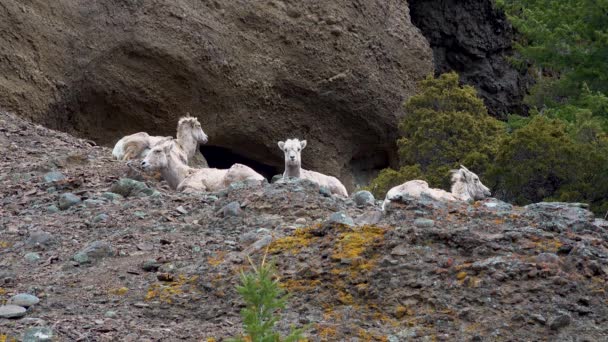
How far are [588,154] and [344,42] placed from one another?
20.7ft

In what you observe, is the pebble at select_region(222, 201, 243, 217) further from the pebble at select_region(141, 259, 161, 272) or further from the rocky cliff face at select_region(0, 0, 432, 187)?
the rocky cliff face at select_region(0, 0, 432, 187)

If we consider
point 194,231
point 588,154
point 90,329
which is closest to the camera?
point 90,329

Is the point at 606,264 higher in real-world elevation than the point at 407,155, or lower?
lower

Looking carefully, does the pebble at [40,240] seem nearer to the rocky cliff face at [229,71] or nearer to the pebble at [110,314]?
the pebble at [110,314]

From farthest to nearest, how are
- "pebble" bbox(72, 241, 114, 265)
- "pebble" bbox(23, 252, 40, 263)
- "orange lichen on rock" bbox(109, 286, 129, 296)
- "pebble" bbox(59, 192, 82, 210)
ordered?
"pebble" bbox(59, 192, 82, 210), "pebble" bbox(23, 252, 40, 263), "pebble" bbox(72, 241, 114, 265), "orange lichen on rock" bbox(109, 286, 129, 296)

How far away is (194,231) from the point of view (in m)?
7.78

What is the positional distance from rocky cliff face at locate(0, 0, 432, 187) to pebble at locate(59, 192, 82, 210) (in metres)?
8.58

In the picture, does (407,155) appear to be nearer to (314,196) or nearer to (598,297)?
(314,196)

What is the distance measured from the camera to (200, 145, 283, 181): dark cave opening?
839 inches

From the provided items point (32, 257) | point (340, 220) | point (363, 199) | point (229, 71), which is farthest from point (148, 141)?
point (340, 220)

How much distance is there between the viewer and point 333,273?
6.01 metres

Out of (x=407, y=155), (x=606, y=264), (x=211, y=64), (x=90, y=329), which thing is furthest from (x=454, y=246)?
(x=211, y=64)

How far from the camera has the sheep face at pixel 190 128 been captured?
15.2 m

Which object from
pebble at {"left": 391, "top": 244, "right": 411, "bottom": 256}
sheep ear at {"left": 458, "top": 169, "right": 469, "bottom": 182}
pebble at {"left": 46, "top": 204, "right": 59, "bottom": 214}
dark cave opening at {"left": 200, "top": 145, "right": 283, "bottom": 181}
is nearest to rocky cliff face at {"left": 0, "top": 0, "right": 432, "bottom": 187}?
dark cave opening at {"left": 200, "top": 145, "right": 283, "bottom": 181}
